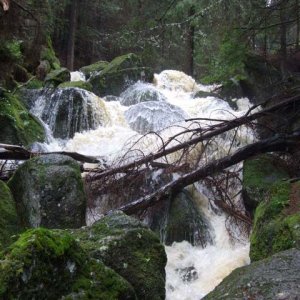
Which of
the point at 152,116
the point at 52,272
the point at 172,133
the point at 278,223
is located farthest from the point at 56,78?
the point at 52,272

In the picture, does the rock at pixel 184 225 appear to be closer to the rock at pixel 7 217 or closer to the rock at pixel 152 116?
the rock at pixel 7 217

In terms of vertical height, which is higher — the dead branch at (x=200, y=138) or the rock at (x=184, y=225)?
the dead branch at (x=200, y=138)

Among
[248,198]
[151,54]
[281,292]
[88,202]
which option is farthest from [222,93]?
[281,292]

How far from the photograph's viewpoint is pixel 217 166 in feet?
22.7

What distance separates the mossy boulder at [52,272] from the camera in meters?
2.73

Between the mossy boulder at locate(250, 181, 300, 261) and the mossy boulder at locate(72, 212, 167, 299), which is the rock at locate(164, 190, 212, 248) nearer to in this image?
the mossy boulder at locate(250, 181, 300, 261)

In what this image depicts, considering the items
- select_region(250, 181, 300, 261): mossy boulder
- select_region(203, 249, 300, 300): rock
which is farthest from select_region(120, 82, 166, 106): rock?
select_region(203, 249, 300, 300): rock

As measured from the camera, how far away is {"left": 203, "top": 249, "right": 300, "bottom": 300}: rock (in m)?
2.53

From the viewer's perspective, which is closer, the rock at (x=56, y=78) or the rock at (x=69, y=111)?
the rock at (x=69, y=111)

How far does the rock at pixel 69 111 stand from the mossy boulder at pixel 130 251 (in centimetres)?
768

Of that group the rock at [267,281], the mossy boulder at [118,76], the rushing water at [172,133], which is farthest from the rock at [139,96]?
the rock at [267,281]

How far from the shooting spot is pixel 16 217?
17.6 ft

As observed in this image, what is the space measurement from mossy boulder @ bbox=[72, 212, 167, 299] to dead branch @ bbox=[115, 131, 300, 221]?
198 cm

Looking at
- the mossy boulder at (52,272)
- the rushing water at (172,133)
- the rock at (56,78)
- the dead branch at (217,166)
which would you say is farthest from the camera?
the rock at (56,78)
